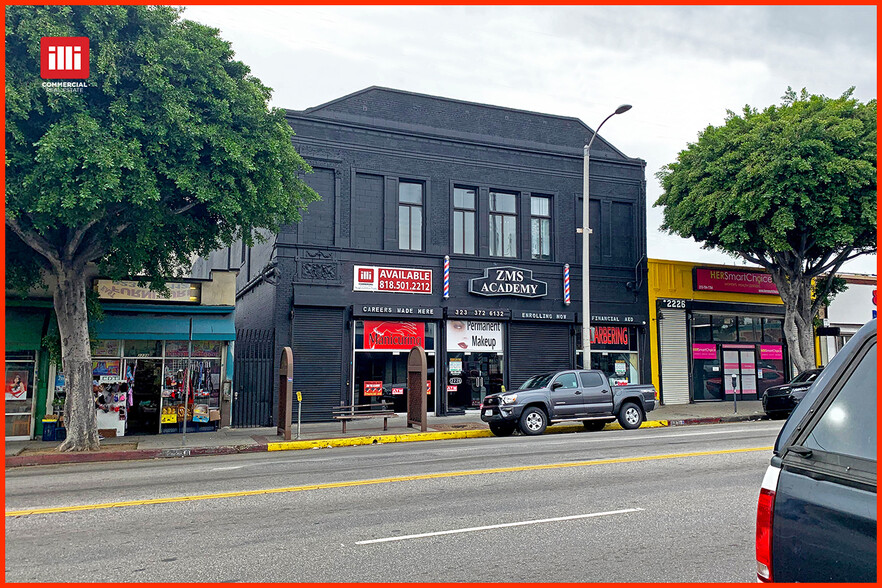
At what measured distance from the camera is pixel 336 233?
20.9 m

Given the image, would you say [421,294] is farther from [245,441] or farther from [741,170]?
[741,170]

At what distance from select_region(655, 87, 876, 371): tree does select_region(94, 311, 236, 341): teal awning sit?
53.8ft

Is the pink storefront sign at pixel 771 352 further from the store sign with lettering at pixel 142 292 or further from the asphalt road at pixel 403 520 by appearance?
the store sign with lettering at pixel 142 292

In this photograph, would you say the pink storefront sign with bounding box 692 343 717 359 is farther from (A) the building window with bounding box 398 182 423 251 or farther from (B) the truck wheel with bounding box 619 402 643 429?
(A) the building window with bounding box 398 182 423 251

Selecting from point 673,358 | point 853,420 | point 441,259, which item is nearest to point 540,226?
point 441,259

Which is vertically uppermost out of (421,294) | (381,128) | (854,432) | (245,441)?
(381,128)

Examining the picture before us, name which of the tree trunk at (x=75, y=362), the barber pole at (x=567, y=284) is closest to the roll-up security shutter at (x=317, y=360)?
the tree trunk at (x=75, y=362)

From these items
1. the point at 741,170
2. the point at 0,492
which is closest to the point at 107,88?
the point at 0,492

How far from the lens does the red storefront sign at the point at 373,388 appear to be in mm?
20781

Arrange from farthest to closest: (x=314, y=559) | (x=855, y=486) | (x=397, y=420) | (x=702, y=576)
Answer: (x=397, y=420) → (x=314, y=559) → (x=702, y=576) → (x=855, y=486)

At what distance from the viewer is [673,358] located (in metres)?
25.5

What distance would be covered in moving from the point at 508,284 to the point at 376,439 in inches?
334

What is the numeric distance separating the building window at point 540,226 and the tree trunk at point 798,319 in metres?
8.47

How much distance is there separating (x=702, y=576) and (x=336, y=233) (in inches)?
677
